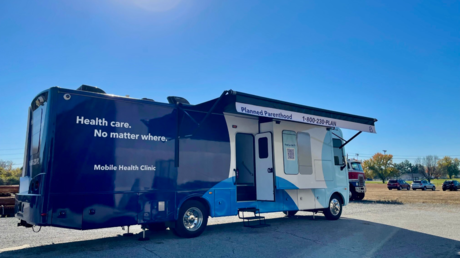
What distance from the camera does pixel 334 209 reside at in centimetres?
1066

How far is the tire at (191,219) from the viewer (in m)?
7.02

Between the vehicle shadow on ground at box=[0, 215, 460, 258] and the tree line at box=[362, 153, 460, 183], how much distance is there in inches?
3484

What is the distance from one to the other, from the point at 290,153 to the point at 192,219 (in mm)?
3475

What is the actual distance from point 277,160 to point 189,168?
2.69 metres

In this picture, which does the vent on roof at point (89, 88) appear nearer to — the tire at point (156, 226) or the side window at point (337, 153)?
the tire at point (156, 226)

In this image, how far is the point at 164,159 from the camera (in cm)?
691

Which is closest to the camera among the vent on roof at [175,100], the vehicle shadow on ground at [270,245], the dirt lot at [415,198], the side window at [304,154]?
the vehicle shadow on ground at [270,245]

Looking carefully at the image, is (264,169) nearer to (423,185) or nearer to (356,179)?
(356,179)

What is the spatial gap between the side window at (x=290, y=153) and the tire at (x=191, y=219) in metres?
2.76


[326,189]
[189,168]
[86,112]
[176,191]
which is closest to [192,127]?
[189,168]

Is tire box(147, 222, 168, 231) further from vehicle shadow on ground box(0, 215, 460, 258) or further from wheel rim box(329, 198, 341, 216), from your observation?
wheel rim box(329, 198, 341, 216)

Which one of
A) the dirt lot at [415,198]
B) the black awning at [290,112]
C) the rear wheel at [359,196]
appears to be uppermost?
the black awning at [290,112]

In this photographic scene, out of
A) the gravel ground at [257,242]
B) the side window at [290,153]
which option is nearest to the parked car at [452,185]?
the gravel ground at [257,242]

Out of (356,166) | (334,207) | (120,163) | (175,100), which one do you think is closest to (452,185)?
(356,166)
